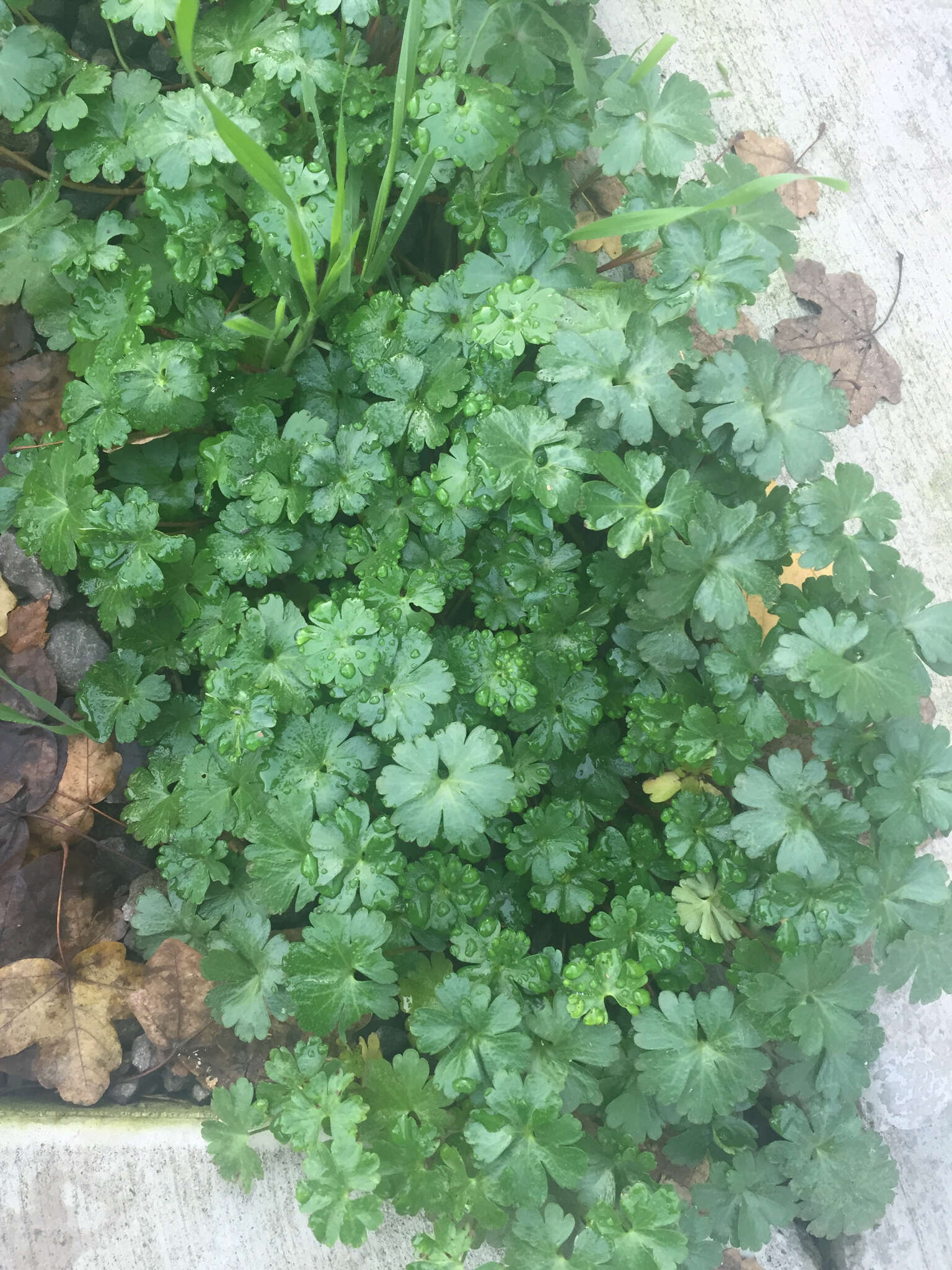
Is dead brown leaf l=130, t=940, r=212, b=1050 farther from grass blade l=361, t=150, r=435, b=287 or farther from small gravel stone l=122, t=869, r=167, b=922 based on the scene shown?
grass blade l=361, t=150, r=435, b=287

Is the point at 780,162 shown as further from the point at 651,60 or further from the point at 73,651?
the point at 73,651

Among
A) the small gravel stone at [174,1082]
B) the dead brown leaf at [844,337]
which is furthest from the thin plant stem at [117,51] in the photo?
the small gravel stone at [174,1082]

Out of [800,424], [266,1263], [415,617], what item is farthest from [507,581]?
[266,1263]

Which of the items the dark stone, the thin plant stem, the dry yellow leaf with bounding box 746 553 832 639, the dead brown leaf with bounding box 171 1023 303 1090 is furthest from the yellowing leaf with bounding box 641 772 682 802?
the dark stone

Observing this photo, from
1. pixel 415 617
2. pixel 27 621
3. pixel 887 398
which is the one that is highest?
pixel 887 398

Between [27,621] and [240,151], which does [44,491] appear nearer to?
[27,621]

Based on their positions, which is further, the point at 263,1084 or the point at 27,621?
the point at 27,621

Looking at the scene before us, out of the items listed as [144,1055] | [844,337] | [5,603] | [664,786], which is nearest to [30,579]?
[5,603]
